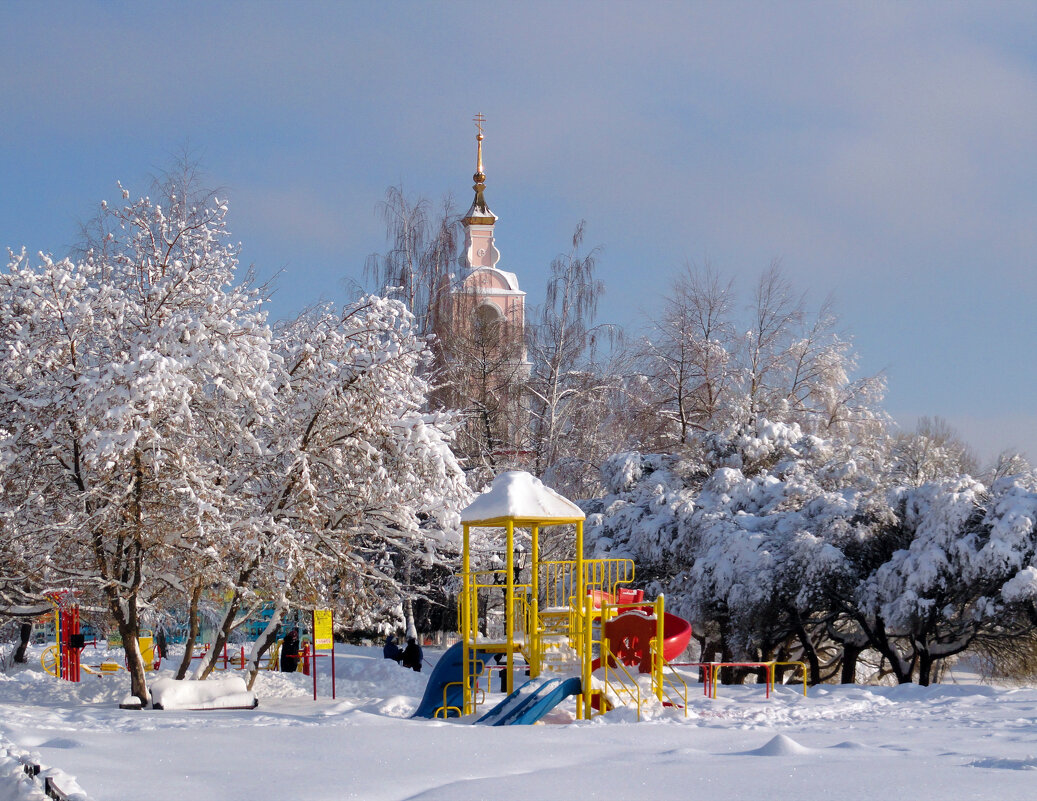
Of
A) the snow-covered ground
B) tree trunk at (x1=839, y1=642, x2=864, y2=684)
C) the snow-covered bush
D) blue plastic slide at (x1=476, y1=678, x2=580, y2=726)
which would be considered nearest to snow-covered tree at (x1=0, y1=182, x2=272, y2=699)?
the snow-covered ground

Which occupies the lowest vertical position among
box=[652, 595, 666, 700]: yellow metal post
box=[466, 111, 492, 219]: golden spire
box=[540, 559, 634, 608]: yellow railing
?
box=[652, 595, 666, 700]: yellow metal post

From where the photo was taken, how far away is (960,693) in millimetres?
17672

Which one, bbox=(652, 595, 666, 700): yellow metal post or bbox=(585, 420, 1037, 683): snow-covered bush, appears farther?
bbox=(585, 420, 1037, 683): snow-covered bush

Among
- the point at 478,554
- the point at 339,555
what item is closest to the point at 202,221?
the point at 339,555

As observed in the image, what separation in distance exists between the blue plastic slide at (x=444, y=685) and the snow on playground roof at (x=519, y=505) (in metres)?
1.95

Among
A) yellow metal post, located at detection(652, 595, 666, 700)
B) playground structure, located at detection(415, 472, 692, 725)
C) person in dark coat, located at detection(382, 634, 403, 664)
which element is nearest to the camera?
playground structure, located at detection(415, 472, 692, 725)

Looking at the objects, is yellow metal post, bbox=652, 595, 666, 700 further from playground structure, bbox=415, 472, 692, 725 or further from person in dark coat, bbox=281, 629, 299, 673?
person in dark coat, bbox=281, 629, 299, 673

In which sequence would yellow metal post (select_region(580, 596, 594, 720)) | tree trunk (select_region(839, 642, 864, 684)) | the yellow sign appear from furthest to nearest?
tree trunk (select_region(839, 642, 864, 684)) → the yellow sign → yellow metal post (select_region(580, 596, 594, 720))

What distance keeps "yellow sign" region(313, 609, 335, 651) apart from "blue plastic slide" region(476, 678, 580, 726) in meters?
5.09

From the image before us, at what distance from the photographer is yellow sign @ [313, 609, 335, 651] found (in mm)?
18491

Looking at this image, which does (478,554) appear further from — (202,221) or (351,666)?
(202,221)

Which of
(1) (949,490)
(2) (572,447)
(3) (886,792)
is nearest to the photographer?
(3) (886,792)

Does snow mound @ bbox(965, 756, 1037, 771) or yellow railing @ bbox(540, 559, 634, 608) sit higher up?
yellow railing @ bbox(540, 559, 634, 608)

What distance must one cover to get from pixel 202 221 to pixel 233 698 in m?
7.49
